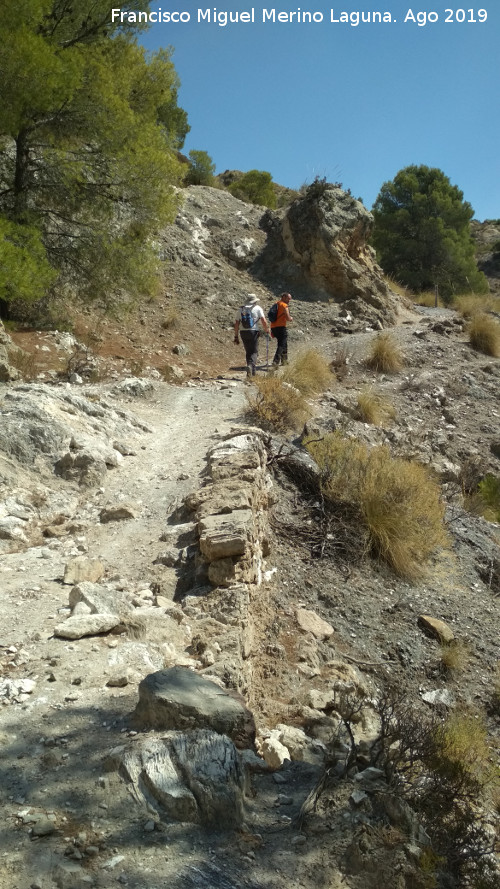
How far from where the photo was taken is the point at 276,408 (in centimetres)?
936

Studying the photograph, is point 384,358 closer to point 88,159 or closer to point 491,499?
point 491,499

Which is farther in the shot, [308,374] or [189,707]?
[308,374]

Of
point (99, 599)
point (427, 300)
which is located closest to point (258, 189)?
point (427, 300)

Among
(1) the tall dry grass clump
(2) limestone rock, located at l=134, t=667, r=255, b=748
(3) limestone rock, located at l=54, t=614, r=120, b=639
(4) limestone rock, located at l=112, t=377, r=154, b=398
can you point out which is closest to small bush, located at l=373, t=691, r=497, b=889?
(2) limestone rock, located at l=134, t=667, r=255, b=748

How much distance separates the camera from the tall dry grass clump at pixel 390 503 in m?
7.08

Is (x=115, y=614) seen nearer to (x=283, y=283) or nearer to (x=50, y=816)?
(x=50, y=816)

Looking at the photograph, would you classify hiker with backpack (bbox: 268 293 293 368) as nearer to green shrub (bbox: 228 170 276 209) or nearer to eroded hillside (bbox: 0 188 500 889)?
eroded hillside (bbox: 0 188 500 889)

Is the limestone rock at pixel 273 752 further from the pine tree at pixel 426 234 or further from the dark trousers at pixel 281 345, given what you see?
the pine tree at pixel 426 234

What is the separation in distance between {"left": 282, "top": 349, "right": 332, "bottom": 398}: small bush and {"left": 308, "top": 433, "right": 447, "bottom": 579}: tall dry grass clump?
3.58 metres

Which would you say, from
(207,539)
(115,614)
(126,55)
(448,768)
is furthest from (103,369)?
(448,768)

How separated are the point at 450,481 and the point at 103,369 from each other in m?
5.84

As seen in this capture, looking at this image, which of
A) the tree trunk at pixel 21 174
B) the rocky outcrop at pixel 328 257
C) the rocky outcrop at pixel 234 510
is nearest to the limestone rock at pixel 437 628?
the rocky outcrop at pixel 234 510

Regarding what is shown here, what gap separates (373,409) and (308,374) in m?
1.28

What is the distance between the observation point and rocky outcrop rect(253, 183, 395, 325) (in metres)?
19.3
